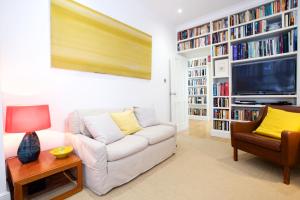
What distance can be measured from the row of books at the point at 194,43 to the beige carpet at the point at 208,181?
2.52 metres

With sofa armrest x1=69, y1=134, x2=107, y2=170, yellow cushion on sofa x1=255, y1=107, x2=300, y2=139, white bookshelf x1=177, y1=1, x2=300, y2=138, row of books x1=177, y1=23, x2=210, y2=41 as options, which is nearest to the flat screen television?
white bookshelf x1=177, y1=1, x2=300, y2=138

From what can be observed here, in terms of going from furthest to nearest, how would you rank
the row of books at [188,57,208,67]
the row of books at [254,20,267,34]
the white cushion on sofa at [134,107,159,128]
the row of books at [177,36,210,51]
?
the row of books at [188,57,208,67] < the row of books at [177,36,210,51] < the row of books at [254,20,267,34] < the white cushion on sofa at [134,107,159,128]

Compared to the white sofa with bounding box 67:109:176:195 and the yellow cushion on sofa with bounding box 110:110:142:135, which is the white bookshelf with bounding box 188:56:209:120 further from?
the yellow cushion on sofa with bounding box 110:110:142:135

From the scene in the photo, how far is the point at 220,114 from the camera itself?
3.68m

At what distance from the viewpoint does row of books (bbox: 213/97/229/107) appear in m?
3.57

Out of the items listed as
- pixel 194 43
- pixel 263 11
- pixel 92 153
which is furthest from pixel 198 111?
pixel 92 153

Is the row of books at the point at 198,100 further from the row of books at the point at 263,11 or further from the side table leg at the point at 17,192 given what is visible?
the side table leg at the point at 17,192

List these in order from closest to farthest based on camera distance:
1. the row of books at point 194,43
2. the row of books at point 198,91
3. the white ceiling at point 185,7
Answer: the white ceiling at point 185,7, the row of books at point 194,43, the row of books at point 198,91

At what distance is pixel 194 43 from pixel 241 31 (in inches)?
40.7

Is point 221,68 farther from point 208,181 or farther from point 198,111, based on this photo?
point 198,111

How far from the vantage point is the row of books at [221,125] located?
11.8ft

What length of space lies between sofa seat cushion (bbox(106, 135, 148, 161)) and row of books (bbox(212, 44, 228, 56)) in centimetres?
268

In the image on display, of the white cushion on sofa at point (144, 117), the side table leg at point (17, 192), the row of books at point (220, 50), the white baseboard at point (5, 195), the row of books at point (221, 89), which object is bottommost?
the white baseboard at point (5, 195)

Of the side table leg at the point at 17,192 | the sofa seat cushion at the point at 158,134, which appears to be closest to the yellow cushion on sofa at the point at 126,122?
the sofa seat cushion at the point at 158,134
